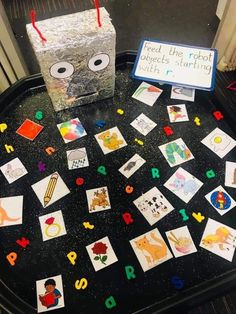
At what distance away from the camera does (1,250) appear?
0.82 meters

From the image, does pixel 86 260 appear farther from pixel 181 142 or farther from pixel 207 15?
pixel 207 15

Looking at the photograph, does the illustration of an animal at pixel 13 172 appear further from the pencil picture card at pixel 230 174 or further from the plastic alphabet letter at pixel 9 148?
the pencil picture card at pixel 230 174

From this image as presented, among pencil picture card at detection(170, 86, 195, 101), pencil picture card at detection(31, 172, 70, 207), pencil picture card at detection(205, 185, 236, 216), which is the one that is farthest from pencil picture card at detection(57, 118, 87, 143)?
pencil picture card at detection(205, 185, 236, 216)

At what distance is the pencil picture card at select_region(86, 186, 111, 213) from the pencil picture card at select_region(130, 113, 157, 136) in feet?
0.84

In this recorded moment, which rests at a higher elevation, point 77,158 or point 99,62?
point 99,62

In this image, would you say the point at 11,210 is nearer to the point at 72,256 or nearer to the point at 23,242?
the point at 23,242

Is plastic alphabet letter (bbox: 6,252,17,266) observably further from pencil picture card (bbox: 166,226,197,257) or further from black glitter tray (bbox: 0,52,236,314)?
pencil picture card (bbox: 166,226,197,257)

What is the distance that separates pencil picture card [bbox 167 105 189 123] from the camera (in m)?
1.05

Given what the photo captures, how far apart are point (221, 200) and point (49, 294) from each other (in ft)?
1.84

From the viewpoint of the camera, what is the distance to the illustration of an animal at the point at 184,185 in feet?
2.99

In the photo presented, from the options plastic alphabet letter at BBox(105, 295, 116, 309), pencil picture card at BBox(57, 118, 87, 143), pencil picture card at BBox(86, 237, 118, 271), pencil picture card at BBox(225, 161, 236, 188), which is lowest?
plastic alphabet letter at BBox(105, 295, 116, 309)

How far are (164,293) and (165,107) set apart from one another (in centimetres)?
63

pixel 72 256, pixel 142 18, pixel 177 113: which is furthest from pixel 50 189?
pixel 142 18

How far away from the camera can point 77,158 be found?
968 mm
